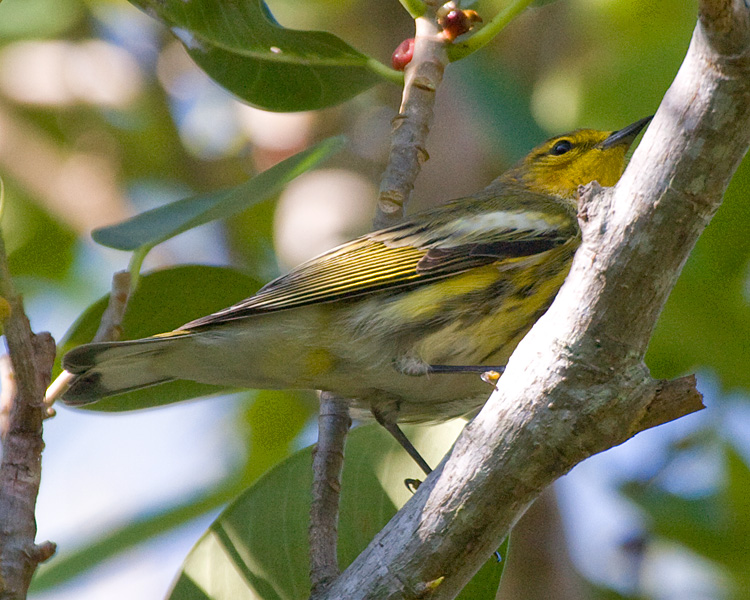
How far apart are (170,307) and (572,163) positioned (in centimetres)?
195

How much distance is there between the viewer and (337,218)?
495 cm

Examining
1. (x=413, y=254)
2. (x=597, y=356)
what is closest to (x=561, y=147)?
(x=413, y=254)

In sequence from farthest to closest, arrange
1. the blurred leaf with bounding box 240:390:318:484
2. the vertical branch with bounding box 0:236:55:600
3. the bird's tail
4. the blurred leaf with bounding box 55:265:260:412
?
1. the blurred leaf with bounding box 240:390:318:484
2. the blurred leaf with bounding box 55:265:260:412
3. the bird's tail
4. the vertical branch with bounding box 0:236:55:600

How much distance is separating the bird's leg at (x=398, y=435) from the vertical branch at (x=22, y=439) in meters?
1.16

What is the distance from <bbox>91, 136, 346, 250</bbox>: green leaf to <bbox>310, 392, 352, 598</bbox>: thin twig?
2.48ft

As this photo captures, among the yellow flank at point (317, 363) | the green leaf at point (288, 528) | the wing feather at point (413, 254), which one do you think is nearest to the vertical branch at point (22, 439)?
the green leaf at point (288, 528)

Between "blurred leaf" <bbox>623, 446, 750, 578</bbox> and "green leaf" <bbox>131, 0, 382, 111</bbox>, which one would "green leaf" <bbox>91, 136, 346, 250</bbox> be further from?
"blurred leaf" <bbox>623, 446, 750, 578</bbox>

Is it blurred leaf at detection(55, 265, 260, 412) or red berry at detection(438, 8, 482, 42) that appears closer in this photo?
blurred leaf at detection(55, 265, 260, 412)

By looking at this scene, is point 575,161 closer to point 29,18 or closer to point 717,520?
point 717,520

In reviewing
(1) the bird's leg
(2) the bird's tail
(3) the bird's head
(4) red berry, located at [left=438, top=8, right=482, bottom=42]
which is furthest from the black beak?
(2) the bird's tail

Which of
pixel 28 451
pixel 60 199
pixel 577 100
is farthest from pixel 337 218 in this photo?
pixel 28 451

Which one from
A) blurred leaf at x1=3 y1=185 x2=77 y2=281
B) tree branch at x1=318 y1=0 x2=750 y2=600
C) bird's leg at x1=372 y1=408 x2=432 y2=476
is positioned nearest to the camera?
tree branch at x1=318 y1=0 x2=750 y2=600

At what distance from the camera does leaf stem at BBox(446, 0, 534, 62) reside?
121 inches

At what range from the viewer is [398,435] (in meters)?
3.03
